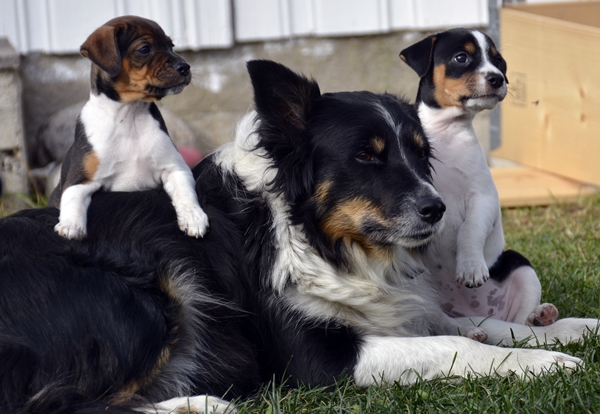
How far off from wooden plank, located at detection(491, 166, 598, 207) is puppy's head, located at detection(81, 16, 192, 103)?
3561 mm

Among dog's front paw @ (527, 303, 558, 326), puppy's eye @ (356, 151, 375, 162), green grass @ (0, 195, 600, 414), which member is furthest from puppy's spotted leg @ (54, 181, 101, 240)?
dog's front paw @ (527, 303, 558, 326)

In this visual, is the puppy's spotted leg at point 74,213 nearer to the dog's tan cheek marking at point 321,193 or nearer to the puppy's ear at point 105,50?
the puppy's ear at point 105,50

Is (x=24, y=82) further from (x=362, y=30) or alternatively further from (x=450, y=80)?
(x=450, y=80)

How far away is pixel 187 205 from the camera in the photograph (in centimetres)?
300

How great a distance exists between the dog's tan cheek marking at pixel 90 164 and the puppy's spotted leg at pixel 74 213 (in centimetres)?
12

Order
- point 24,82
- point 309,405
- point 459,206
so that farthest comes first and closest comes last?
1. point 24,82
2. point 459,206
3. point 309,405

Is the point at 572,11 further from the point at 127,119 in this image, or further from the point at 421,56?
the point at 127,119

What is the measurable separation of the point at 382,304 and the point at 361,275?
0.51 ft

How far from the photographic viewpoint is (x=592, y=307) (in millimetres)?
3594

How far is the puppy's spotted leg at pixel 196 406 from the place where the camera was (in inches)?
104

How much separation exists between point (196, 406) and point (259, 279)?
58 centimetres

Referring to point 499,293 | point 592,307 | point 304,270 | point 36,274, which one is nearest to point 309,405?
point 304,270

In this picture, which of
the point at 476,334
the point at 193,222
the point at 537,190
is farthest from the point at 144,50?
the point at 537,190

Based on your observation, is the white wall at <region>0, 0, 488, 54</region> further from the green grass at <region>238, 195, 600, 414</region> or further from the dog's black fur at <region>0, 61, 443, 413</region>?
the green grass at <region>238, 195, 600, 414</region>
